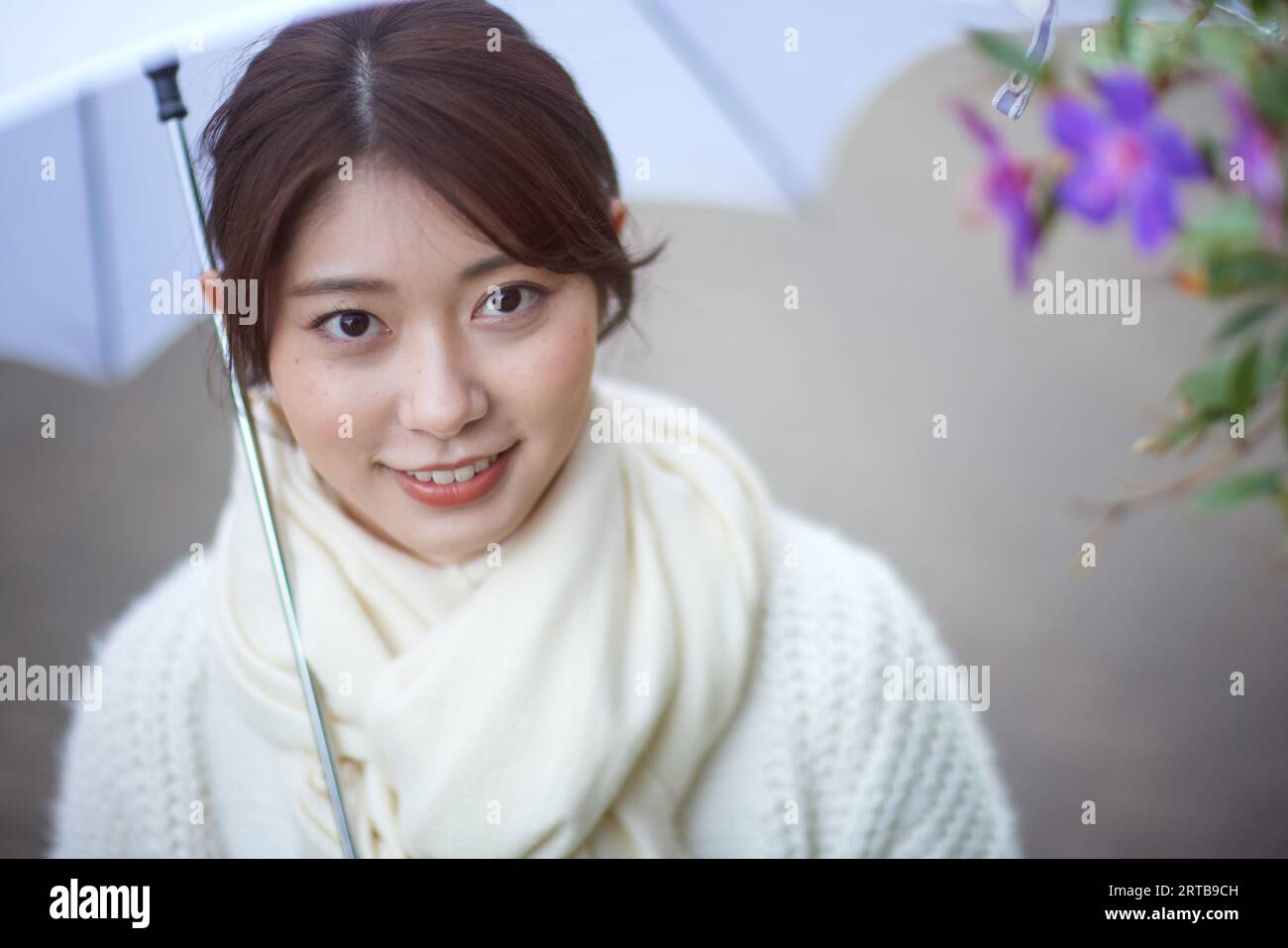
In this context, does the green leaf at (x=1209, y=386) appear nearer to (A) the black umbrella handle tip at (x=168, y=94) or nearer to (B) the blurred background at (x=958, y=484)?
(A) the black umbrella handle tip at (x=168, y=94)

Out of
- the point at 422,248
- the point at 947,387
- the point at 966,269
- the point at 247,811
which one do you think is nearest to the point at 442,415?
the point at 422,248

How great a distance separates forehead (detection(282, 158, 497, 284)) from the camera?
68 cm

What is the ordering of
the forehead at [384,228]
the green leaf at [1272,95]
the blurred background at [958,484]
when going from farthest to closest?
the blurred background at [958,484] → the forehead at [384,228] → the green leaf at [1272,95]

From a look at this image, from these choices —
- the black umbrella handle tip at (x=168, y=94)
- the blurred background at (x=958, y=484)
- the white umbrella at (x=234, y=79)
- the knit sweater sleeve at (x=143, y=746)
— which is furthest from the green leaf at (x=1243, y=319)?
the blurred background at (x=958, y=484)

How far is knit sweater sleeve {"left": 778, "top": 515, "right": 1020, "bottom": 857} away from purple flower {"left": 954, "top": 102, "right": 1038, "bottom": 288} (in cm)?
51

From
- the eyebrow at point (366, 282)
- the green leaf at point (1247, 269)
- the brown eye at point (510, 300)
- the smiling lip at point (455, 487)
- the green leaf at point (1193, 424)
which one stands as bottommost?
the smiling lip at point (455, 487)

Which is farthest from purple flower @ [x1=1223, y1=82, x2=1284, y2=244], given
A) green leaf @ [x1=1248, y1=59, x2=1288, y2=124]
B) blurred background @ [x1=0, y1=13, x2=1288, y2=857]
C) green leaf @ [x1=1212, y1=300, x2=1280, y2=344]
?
blurred background @ [x1=0, y1=13, x2=1288, y2=857]

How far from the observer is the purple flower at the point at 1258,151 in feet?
1.23

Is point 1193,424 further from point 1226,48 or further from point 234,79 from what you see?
point 234,79

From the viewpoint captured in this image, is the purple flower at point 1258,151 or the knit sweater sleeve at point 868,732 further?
the knit sweater sleeve at point 868,732

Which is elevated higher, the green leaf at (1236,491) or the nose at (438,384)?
the nose at (438,384)

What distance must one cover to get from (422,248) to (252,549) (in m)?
0.27

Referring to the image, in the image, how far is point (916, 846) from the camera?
0.89 m
